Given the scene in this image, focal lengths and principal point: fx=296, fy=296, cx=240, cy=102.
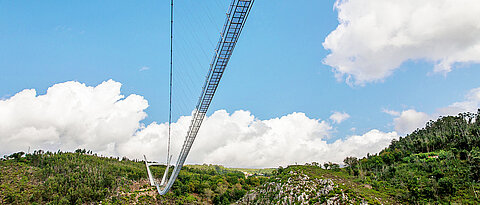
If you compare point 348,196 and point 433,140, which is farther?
point 433,140

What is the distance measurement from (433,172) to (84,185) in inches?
2173

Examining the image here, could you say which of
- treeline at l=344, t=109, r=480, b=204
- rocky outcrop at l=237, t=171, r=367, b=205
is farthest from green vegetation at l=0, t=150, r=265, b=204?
treeline at l=344, t=109, r=480, b=204

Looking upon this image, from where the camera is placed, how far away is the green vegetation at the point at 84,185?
164 ft

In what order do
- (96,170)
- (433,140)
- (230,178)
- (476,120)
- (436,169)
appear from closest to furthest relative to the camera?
1. (436,169)
2. (433,140)
3. (96,170)
4. (476,120)
5. (230,178)

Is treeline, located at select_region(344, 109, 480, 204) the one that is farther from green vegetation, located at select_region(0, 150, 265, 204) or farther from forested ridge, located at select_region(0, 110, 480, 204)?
green vegetation, located at select_region(0, 150, 265, 204)

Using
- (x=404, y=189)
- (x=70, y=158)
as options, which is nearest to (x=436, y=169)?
(x=404, y=189)

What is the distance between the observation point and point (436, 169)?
128 ft

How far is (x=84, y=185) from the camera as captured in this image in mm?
53250

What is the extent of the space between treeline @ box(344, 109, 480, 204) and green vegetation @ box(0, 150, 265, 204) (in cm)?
3299

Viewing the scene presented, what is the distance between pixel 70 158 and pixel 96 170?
1491 cm

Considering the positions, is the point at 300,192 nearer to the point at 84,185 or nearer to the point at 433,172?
the point at 433,172

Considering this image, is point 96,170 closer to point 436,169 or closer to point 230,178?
point 230,178

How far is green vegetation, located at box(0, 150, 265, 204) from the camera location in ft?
164

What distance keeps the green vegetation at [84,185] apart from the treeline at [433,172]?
1299 inches
